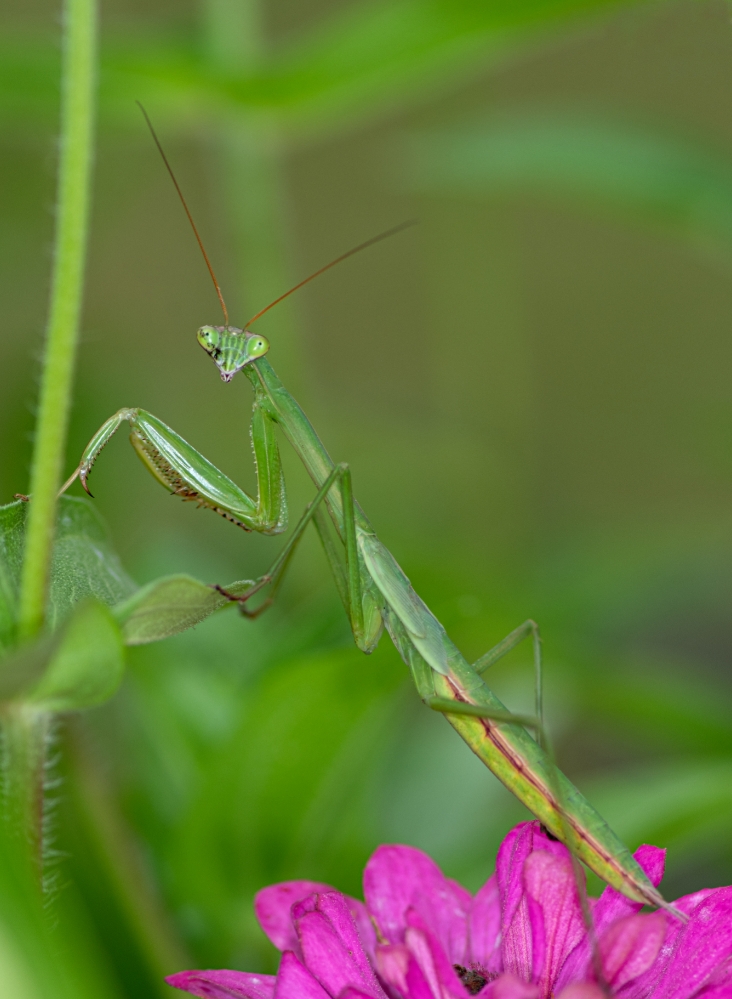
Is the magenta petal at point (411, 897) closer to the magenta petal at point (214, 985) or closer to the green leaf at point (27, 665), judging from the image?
the magenta petal at point (214, 985)

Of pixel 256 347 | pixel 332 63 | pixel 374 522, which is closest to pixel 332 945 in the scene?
pixel 256 347

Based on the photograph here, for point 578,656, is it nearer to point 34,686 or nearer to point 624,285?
point 34,686

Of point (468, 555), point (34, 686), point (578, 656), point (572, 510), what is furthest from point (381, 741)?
point (572, 510)

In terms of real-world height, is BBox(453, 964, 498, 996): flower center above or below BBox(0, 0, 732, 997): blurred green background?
below

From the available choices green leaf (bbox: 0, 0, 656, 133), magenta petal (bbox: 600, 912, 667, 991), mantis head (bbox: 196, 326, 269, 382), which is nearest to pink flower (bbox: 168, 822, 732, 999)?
magenta petal (bbox: 600, 912, 667, 991)

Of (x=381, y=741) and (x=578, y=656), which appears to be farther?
(x=578, y=656)

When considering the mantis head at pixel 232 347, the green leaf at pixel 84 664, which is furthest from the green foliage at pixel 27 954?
the mantis head at pixel 232 347

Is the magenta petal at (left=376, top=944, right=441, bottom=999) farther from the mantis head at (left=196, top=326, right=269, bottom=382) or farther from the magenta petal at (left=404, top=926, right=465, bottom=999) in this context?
the mantis head at (left=196, top=326, right=269, bottom=382)
